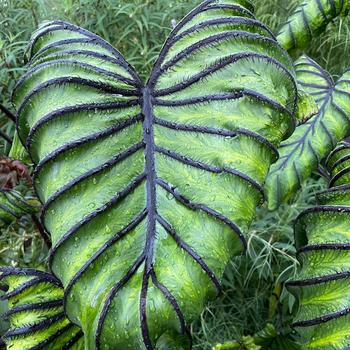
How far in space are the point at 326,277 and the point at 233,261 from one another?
800 mm

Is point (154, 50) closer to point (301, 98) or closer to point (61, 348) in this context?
point (301, 98)

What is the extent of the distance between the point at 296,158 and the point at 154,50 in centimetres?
96

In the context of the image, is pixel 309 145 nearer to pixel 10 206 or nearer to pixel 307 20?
pixel 307 20

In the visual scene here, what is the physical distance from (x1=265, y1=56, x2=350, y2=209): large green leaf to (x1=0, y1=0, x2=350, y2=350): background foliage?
1.01 feet

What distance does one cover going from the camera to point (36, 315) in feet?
3.06

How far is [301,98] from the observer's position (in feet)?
3.00

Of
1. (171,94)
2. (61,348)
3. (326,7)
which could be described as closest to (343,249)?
(171,94)

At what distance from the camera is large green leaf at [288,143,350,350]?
2.46 feet

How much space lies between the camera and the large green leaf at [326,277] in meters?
0.75

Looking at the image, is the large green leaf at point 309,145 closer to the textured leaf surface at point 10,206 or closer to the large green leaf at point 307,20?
the large green leaf at point 307,20

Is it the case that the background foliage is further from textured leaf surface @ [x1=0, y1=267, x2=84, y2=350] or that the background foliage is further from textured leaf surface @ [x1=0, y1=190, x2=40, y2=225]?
textured leaf surface @ [x1=0, y1=267, x2=84, y2=350]

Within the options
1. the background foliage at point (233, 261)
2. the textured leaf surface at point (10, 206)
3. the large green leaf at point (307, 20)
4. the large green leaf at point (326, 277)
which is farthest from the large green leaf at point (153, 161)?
the background foliage at point (233, 261)

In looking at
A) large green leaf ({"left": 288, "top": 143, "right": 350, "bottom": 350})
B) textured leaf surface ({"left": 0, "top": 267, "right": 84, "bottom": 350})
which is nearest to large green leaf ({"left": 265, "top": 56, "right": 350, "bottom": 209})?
large green leaf ({"left": 288, "top": 143, "right": 350, "bottom": 350})

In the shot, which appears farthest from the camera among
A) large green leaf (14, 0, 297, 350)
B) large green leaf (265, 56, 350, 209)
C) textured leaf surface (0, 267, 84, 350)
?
large green leaf (265, 56, 350, 209)
